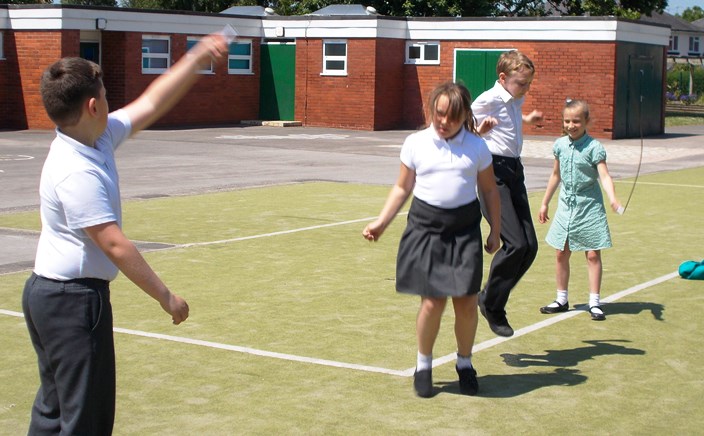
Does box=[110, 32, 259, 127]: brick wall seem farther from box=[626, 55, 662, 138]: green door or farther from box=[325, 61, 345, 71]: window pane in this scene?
box=[626, 55, 662, 138]: green door

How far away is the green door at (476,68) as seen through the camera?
33844 mm

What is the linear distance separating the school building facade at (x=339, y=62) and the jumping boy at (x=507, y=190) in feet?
77.2

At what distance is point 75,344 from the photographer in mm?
3998

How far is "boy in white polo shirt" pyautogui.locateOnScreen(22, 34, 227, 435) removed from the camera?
390 centimetres

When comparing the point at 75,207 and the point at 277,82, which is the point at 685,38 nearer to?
the point at 277,82

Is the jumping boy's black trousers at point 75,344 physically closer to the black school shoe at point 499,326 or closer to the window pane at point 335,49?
the black school shoe at point 499,326

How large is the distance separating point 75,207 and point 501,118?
13.1 feet

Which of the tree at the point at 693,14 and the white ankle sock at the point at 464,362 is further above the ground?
the tree at the point at 693,14

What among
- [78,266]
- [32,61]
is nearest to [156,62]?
[32,61]

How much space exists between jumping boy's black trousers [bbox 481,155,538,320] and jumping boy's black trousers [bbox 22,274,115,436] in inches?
146

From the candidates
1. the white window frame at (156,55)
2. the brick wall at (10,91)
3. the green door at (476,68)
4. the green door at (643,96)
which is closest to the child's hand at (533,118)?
the green door at (643,96)

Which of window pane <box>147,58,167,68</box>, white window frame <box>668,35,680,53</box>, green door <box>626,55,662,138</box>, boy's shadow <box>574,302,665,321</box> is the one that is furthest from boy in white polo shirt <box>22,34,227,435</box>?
white window frame <box>668,35,680,53</box>

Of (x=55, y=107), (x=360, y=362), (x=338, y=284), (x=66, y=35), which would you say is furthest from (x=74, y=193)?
(x=66, y=35)

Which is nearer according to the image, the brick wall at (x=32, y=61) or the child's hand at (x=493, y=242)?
the child's hand at (x=493, y=242)
